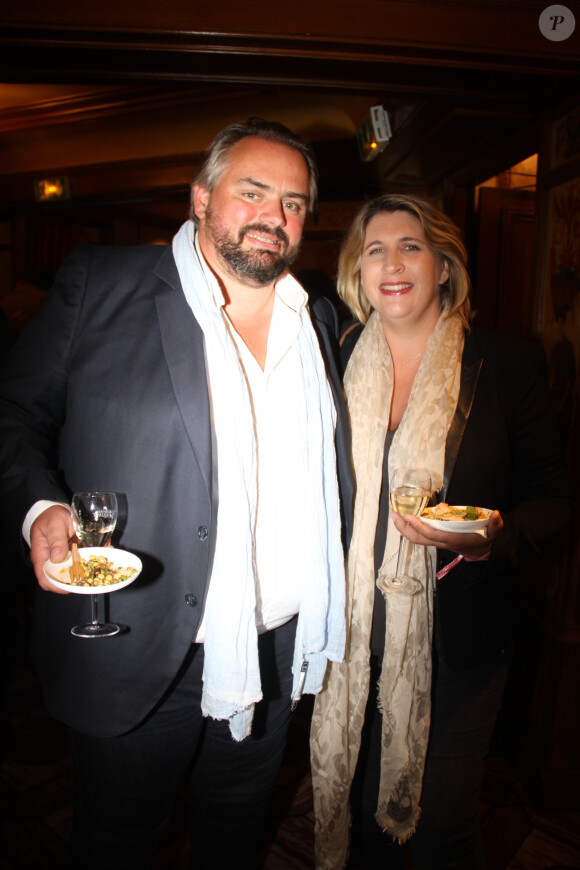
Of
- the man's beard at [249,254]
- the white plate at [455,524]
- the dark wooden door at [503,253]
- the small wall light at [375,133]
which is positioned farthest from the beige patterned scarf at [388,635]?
the small wall light at [375,133]

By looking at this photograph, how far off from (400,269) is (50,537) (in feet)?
3.97

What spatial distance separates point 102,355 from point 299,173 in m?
0.76

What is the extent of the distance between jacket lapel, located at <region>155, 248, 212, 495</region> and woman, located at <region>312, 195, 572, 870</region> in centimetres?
59

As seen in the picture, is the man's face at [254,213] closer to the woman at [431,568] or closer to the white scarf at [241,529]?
the white scarf at [241,529]

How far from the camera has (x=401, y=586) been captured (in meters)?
1.58

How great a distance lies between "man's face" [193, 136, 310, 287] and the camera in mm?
1500

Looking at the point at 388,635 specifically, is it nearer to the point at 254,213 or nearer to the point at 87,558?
the point at 87,558

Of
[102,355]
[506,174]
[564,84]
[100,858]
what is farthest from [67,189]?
[100,858]

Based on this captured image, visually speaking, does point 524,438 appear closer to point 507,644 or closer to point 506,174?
point 507,644

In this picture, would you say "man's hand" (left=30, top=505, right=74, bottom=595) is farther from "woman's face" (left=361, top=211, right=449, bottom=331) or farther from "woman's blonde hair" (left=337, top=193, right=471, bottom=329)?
"woman's blonde hair" (left=337, top=193, right=471, bottom=329)

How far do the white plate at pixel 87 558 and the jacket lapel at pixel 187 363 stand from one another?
0.23m

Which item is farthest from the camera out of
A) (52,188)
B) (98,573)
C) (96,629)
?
(52,188)

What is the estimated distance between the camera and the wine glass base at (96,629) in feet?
3.95

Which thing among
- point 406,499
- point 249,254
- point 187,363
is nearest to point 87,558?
point 187,363
